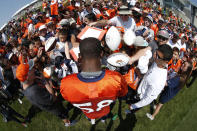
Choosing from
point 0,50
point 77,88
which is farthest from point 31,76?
point 0,50

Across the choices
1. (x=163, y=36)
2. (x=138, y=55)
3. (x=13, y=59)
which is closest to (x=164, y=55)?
(x=138, y=55)

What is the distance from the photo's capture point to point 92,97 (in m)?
1.50

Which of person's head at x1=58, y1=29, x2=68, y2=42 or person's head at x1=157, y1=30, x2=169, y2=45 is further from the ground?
person's head at x1=58, y1=29, x2=68, y2=42

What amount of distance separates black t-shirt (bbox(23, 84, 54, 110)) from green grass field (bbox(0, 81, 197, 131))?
1.31 meters

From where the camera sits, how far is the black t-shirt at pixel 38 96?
2.07 metres

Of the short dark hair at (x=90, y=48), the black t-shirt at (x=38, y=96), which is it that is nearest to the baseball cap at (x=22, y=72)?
the black t-shirt at (x=38, y=96)

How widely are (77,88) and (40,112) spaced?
9.75 ft

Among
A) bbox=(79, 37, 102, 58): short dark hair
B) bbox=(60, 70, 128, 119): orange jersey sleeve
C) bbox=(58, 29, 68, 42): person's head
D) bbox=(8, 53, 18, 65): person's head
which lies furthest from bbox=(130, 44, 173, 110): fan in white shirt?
bbox=(8, 53, 18, 65): person's head

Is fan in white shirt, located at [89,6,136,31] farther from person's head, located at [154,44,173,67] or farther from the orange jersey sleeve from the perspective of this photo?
the orange jersey sleeve

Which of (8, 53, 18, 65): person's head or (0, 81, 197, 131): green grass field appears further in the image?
(8, 53, 18, 65): person's head

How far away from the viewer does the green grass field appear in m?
3.12

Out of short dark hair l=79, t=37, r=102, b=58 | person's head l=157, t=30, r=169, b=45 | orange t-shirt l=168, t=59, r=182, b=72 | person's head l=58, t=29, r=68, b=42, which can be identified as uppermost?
short dark hair l=79, t=37, r=102, b=58

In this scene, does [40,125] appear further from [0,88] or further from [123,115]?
[123,115]

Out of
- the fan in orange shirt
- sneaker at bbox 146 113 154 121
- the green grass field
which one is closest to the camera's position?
the green grass field
